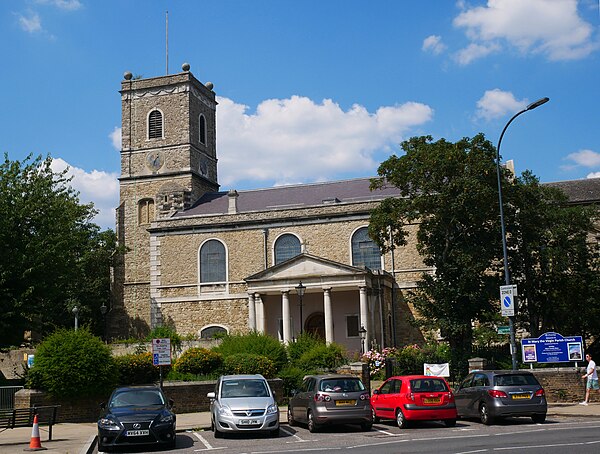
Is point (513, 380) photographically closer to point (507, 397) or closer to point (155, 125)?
point (507, 397)

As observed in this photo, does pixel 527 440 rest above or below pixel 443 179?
below

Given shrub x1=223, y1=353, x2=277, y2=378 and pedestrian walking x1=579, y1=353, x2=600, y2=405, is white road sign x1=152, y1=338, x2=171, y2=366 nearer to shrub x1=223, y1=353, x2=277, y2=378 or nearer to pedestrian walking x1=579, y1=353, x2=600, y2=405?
shrub x1=223, y1=353, x2=277, y2=378

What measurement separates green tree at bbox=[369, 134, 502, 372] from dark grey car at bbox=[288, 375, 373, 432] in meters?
13.0

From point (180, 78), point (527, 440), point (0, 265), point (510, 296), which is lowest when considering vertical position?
point (527, 440)

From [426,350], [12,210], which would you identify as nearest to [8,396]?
[12,210]

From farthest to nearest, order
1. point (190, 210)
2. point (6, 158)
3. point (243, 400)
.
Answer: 1. point (190, 210)
2. point (6, 158)
3. point (243, 400)

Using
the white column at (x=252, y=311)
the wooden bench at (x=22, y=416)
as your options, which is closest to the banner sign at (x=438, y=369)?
the wooden bench at (x=22, y=416)

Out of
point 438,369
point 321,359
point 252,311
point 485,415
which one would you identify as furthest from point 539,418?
point 252,311

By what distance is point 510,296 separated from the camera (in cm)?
2356

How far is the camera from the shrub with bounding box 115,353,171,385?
25.3 m

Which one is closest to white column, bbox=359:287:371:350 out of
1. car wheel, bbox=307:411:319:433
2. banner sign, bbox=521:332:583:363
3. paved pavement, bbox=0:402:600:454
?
banner sign, bbox=521:332:583:363

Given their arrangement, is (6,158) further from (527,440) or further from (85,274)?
(527,440)

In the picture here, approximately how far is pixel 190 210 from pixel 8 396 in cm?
2791

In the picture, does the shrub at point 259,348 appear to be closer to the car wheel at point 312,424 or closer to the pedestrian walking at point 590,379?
the car wheel at point 312,424
